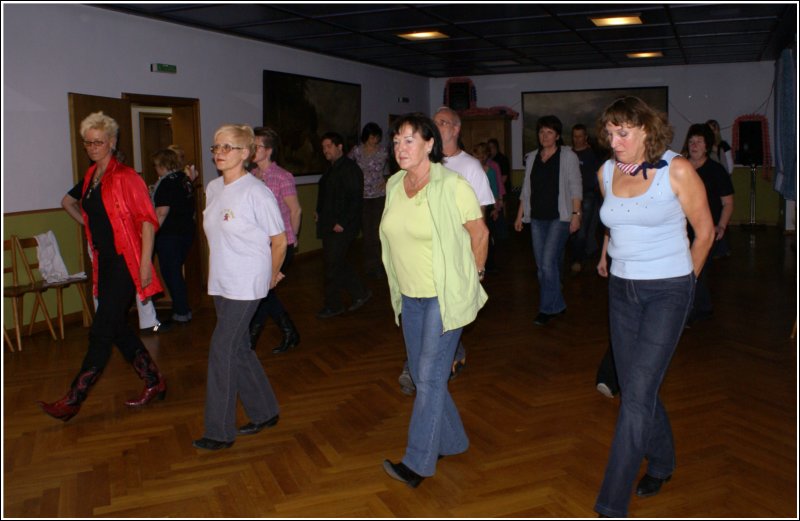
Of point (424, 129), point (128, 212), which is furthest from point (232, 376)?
point (424, 129)

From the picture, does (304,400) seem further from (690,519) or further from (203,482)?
(690,519)

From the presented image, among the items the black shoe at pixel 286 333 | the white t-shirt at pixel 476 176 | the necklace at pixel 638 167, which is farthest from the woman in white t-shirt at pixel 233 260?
the black shoe at pixel 286 333

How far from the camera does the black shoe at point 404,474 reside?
3354 mm

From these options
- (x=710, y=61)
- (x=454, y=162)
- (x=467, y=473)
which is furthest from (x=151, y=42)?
(x=710, y=61)

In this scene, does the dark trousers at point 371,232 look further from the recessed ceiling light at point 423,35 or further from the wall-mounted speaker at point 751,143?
the wall-mounted speaker at point 751,143

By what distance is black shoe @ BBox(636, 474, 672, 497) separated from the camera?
3.21 meters

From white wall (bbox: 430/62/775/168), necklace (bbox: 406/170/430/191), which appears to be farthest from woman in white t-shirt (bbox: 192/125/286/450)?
white wall (bbox: 430/62/775/168)

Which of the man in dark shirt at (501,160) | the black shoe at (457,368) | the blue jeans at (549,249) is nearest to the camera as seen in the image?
the black shoe at (457,368)

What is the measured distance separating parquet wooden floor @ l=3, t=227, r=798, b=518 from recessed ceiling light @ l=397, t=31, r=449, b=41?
14.7 feet

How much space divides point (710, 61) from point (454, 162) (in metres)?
10.6

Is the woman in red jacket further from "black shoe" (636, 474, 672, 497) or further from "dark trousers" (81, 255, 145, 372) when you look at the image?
"black shoe" (636, 474, 672, 497)

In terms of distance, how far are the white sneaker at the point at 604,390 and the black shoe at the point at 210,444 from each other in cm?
207

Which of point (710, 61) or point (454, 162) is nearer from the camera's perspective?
point (454, 162)

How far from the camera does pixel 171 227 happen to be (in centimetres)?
660
